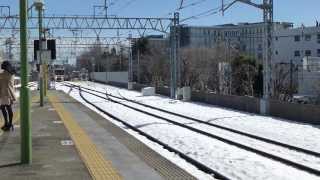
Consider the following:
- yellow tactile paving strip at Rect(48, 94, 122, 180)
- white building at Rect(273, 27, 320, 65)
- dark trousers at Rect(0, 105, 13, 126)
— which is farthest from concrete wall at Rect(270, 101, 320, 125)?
white building at Rect(273, 27, 320, 65)

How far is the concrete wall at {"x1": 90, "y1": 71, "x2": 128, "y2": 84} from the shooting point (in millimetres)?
91106

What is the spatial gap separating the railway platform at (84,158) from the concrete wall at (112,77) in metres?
67.9

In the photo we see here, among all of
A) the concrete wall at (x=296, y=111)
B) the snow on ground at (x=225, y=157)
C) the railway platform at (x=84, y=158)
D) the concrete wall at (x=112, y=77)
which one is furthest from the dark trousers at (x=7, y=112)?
the concrete wall at (x=112, y=77)

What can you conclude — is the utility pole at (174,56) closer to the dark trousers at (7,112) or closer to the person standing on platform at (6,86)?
the dark trousers at (7,112)

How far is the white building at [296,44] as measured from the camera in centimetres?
10656

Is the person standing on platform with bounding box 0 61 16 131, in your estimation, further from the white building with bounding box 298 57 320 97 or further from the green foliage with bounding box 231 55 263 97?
the green foliage with bounding box 231 55 263 97

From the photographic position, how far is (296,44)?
367 ft

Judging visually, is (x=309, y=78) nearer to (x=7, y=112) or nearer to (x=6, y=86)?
(x=7, y=112)

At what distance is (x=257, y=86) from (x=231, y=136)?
35837mm

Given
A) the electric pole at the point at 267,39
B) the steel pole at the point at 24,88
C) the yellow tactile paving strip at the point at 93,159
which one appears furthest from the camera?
the electric pole at the point at 267,39

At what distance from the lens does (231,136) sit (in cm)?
1830

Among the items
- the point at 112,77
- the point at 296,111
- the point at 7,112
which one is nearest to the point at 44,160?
the point at 7,112

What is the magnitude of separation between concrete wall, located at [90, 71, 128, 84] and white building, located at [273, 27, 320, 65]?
1069 inches

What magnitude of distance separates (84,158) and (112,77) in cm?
9215
